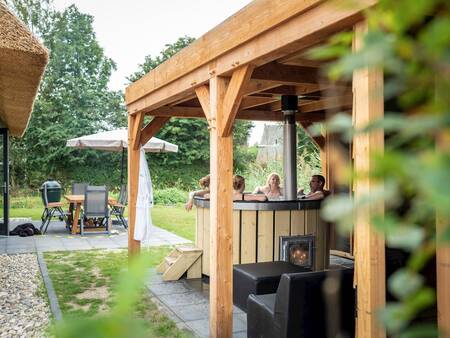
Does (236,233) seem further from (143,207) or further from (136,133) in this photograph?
(136,133)

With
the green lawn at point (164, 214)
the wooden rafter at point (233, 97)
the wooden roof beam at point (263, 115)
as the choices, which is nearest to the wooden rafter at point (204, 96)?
the wooden rafter at point (233, 97)

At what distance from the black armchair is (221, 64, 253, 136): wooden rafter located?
1.33 meters

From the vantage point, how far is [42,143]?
806 inches

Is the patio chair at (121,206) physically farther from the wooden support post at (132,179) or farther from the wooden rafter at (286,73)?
the wooden rafter at (286,73)

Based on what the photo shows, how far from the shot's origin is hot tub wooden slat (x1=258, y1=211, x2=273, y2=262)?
508 cm

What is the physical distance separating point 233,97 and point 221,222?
1.02 m

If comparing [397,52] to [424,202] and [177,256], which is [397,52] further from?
[177,256]

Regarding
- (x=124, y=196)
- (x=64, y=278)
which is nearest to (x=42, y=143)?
(x=124, y=196)

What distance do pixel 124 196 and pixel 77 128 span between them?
12.3 meters

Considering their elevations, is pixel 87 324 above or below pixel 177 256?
above

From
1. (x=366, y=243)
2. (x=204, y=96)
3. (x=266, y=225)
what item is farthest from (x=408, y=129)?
(x=266, y=225)

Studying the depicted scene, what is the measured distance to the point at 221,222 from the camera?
3.82 m

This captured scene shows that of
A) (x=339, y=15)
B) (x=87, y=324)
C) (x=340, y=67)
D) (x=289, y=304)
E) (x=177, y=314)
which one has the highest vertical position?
(x=339, y=15)

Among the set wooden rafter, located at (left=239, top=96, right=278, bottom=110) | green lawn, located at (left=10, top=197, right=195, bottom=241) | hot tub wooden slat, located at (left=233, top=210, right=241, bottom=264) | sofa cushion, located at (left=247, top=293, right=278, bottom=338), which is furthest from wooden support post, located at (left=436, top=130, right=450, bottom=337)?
green lawn, located at (left=10, top=197, right=195, bottom=241)
